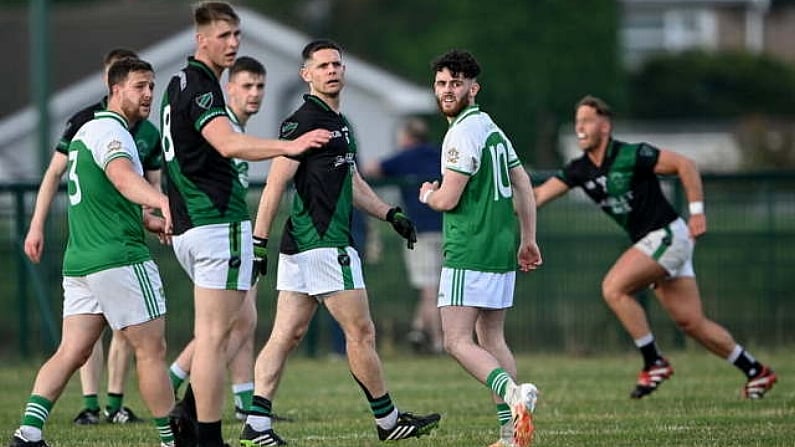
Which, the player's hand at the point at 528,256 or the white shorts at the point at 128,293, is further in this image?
the player's hand at the point at 528,256

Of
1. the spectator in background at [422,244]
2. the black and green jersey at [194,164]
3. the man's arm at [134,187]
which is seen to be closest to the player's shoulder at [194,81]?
the black and green jersey at [194,164]

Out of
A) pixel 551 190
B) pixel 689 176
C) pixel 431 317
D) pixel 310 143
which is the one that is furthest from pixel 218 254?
pixel 431 317

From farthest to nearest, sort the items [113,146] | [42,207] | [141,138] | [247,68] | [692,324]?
[692,324]
[247,68]
[141,138]
[42,207]
[113,146]

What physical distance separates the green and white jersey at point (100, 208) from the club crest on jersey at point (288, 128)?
0.96 metres

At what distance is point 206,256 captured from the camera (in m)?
9.12

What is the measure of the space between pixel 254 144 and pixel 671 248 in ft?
18.3

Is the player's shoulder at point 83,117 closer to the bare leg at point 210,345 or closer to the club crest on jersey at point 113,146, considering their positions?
the club crest on jersey at point 113,146

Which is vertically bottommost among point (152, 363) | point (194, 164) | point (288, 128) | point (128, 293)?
point (152, 363)

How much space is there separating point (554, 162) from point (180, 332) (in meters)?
26.4

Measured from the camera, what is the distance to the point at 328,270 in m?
10.2

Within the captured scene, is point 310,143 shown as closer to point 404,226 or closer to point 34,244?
point 404,226

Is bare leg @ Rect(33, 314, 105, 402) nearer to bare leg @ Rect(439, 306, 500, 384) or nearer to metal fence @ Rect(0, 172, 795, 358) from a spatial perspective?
bare leg @ Rect(439, 306, 500, 384)

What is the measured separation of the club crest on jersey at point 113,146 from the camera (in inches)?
374

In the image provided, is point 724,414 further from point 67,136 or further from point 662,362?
point 67,136
